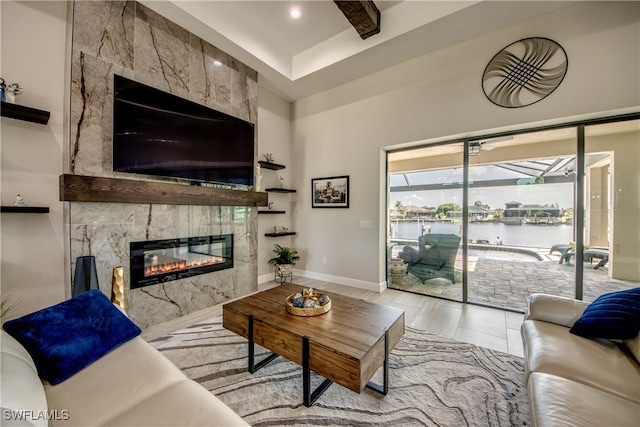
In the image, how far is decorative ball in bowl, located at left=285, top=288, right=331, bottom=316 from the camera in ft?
6.16

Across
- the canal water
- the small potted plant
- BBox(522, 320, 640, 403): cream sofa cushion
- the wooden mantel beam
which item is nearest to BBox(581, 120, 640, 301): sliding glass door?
the canal water

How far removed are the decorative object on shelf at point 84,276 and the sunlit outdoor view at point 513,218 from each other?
369 cm

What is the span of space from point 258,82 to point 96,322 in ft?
12.9

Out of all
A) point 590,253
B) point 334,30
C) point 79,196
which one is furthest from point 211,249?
point 590,253

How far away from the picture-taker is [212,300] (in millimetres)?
3299

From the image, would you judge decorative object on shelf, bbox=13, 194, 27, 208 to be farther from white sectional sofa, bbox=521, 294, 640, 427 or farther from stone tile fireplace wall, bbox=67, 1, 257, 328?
white sectional sofa, bbox=521, 294, 640, 427

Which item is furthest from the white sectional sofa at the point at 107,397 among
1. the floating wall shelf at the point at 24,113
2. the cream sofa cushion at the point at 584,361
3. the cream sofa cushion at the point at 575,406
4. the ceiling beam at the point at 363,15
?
the ceiling beam at the point at 363,15

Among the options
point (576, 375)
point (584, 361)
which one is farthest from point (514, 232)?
point (576, 375)

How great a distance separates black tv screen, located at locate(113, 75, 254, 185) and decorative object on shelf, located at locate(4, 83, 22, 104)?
627 mm

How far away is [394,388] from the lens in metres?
1.77

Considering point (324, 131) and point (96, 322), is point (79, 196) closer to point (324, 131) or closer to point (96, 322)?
point (96, 322)

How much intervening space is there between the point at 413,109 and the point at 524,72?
1233mm
